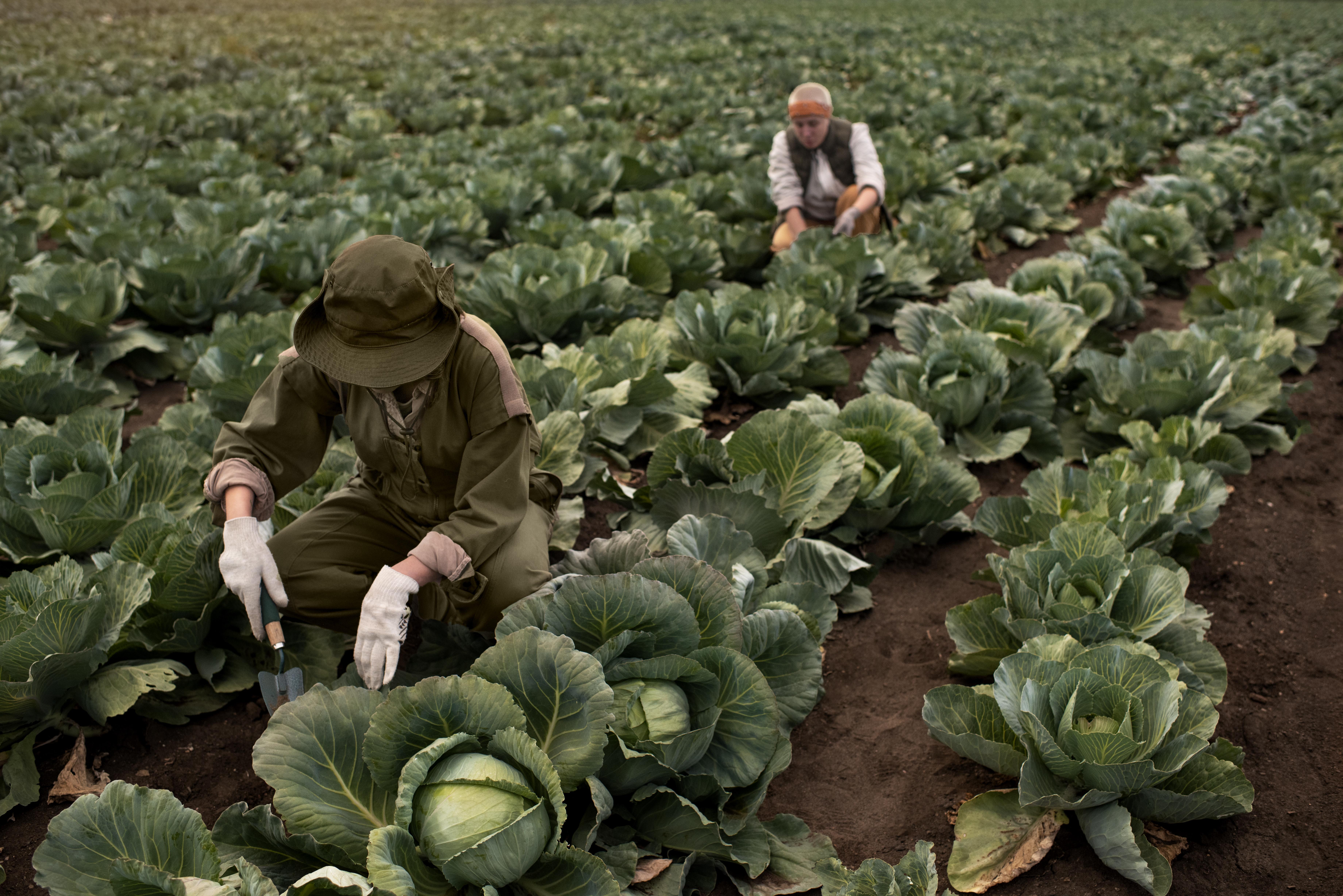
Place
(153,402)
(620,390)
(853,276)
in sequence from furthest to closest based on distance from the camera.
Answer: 1. (853,276)
2. (153,402)
3. (620,390)

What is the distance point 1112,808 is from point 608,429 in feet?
7.80

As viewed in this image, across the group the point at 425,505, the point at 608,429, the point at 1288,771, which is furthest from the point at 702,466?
the point at 1288,771

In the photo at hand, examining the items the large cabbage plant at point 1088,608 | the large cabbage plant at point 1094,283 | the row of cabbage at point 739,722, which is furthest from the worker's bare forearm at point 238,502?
the large cabbage plant at point 1094,283

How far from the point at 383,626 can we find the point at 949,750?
5.48ft

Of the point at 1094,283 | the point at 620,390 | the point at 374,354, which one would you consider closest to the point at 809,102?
the point at 1094,283

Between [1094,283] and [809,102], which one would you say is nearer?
[1094,283]

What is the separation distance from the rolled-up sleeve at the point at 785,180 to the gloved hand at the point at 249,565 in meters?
4.88

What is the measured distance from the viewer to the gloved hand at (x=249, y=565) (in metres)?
2.46

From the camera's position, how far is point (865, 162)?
634 centimetres

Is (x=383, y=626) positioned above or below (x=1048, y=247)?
above

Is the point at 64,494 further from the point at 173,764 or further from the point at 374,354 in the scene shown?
the point at 374,354

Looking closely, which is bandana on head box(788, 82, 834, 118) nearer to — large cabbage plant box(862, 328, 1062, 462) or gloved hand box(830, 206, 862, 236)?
gloved hand box(830, 206, 862, 236)

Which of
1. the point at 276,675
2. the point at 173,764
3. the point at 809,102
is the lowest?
the point at 173,764

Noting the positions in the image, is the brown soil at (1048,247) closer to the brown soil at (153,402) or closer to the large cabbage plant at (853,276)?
the large cabbage plant at (853,276)
